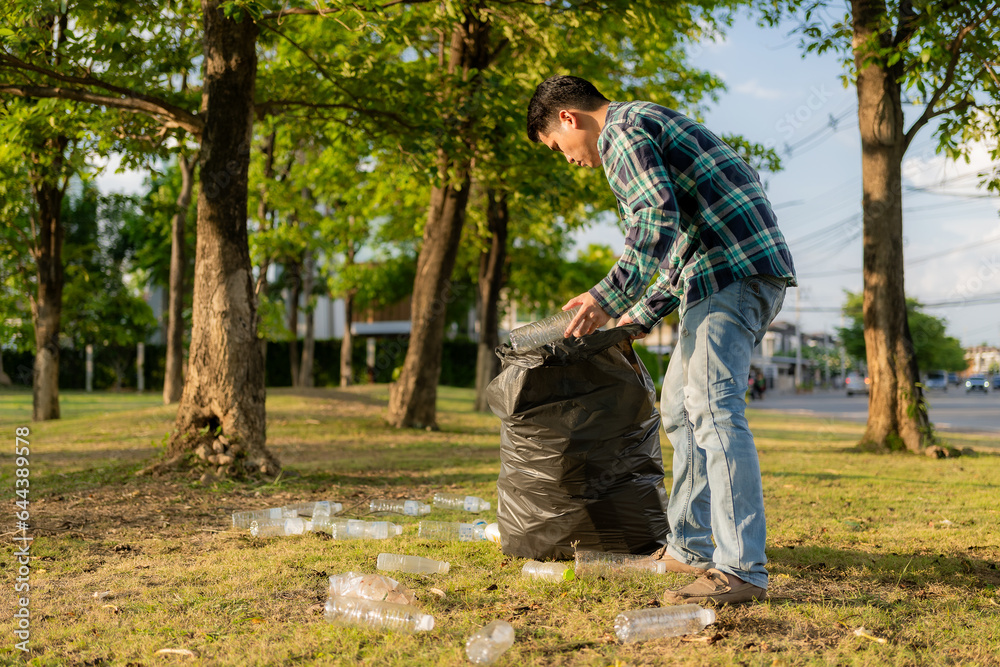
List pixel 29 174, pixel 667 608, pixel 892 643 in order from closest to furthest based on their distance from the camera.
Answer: pixel 892 643, pixel 667 608, pixel 29 174

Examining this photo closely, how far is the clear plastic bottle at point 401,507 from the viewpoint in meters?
4.69

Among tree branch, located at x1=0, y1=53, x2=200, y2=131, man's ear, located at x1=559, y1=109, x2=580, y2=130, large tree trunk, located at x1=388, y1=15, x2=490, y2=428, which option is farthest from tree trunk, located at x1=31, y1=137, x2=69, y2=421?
man's ear, located at x1=559, y1=109, x2=580, y2=130

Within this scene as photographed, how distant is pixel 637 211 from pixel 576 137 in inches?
17.4

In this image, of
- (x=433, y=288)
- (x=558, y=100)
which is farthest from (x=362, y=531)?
(x=433, y=288)

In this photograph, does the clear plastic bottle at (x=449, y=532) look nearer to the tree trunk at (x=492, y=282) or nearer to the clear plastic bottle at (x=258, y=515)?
the clear plastic bottle at (x=258, y=515)

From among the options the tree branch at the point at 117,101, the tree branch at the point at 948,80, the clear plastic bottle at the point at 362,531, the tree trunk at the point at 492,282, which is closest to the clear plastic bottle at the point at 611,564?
the clear plastic bottle at the point at 362,531

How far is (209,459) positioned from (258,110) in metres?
3.32

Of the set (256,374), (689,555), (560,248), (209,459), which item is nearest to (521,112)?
(256,374)

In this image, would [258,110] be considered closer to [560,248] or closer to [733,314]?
[733,314]

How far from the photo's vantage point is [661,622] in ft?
8.10

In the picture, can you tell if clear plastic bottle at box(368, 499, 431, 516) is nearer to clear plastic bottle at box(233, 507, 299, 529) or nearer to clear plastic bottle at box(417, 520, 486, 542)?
clear plastic bottle at box(233, 507, 299, 529)

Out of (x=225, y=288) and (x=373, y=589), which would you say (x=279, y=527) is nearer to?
(x=373, y=589)

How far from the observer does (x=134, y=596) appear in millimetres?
2879

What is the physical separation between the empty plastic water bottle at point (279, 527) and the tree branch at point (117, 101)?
3.68 metres
